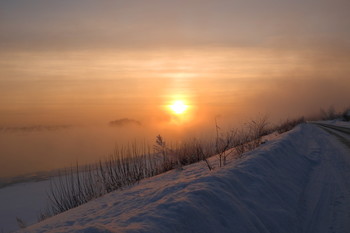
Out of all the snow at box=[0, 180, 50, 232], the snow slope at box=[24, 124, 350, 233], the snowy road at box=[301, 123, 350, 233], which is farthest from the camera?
the snow at box=[0, 180, 50, 232]

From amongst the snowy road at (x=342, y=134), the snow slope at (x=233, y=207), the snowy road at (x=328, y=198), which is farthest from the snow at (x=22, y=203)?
the snowy road at (x=342, y=134)

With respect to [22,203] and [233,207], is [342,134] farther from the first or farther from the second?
[22,203]

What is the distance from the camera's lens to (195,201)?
5.57 m

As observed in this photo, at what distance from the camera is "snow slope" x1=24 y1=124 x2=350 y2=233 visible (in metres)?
5.04

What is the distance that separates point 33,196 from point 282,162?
24.7 metres

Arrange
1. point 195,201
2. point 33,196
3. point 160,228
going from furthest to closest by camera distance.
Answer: point 33,196
point 195,201
point 160,228

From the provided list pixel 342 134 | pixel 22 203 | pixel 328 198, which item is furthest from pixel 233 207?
pixel 22 203

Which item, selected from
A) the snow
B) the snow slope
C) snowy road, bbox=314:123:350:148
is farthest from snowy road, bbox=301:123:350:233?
the snow

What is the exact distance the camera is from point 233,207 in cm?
568

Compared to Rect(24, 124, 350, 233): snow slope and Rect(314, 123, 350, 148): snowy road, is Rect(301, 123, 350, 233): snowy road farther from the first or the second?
Rect(314, 123, 350, 148): snowy road

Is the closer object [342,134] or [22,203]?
[342,134]

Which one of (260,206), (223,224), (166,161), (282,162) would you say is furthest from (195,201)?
(166,161)

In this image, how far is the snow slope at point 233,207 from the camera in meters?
5.04

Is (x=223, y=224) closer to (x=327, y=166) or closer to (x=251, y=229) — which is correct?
(x=251, y=229)
